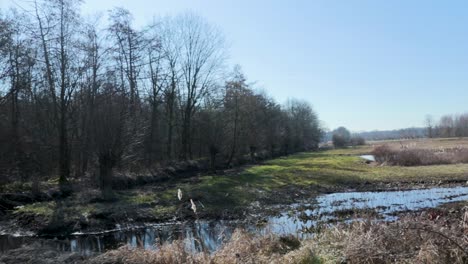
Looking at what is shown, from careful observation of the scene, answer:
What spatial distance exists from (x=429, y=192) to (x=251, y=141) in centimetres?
2908

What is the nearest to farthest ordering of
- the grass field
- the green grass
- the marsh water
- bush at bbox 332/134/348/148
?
the marsh water → the grass field → the green grass → bush at bbox 332/134/348/148

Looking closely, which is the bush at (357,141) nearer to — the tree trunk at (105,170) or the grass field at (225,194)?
the grass field at (225,194)

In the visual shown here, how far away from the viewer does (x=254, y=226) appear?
13289 mm

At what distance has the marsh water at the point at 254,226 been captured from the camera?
11.8m

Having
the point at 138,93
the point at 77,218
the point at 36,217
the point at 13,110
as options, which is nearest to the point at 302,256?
the point at 77,218

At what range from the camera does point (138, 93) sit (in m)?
35.0

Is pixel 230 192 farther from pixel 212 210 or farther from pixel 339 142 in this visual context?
pixel 339 142

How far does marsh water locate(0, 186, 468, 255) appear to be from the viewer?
11.8 meters

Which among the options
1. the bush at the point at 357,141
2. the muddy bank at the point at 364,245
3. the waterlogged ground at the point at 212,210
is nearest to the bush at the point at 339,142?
the bush at the point at 357,141

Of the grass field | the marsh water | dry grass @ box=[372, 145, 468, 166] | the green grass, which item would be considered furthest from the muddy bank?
dry grass @ box=[372, 145, 468, 166]

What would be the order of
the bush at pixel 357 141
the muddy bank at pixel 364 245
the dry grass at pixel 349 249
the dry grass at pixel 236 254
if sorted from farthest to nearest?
the bush at pixel 357 141 < the dry grass at pixel 236 254 < the muddy bank at pixel 364 245 < the dry grass at pixel 349 249

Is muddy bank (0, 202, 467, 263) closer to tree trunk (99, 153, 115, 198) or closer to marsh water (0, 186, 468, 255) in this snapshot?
marsh water (0, 186, 468, 255)

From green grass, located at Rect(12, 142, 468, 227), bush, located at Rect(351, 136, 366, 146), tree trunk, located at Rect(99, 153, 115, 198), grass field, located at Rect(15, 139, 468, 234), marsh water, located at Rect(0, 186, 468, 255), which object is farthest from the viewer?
bush, located at Rect(351, 136, 366, 146)

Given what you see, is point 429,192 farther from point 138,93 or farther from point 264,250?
point 138,93
